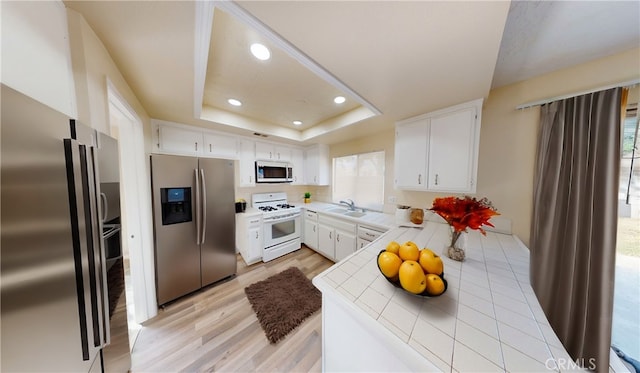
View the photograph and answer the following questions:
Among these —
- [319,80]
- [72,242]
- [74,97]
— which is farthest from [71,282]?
[319,80]

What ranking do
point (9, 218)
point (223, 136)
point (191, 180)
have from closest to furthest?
point (9, 218)
point (191, 180)
point (223, 136)

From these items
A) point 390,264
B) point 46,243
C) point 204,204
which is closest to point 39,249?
point 46,243

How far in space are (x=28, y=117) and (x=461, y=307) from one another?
1.67m

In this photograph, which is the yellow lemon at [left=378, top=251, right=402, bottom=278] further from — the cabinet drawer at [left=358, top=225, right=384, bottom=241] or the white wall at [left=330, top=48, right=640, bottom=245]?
the white wall at [left=330, top=48, right=640, bottom=245]

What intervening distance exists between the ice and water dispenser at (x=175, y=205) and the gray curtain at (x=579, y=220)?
338 cm

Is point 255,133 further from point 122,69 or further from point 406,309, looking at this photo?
point 406,309

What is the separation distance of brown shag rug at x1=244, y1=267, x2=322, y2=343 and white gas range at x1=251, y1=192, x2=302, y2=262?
50 centimetres

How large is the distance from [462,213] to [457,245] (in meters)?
0.28

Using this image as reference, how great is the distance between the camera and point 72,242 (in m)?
0.63

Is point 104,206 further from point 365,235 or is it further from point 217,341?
point 365,235

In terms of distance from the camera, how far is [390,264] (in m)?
0.88

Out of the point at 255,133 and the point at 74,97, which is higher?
the point at 255,133

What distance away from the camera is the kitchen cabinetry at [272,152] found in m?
2.94

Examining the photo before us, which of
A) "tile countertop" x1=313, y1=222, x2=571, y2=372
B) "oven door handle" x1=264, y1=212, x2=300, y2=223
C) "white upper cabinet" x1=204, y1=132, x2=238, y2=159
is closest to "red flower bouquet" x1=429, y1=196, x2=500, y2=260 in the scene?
"tile countertop" x1=313, y1=222, x2=571, y2=372
